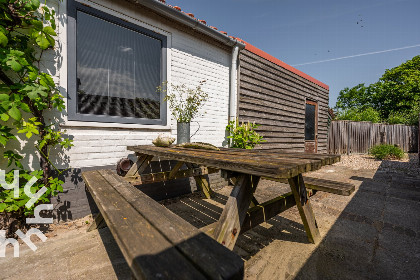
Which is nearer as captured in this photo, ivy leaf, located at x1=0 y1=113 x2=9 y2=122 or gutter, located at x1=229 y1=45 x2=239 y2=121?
ivy leaf, located at x1=0 y1=113 x2=9 y2=122

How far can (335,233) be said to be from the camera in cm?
239

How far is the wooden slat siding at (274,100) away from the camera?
5179mm

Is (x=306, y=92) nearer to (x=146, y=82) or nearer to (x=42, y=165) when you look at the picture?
(x=146, y=82)

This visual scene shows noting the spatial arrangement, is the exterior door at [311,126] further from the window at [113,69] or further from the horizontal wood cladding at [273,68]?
the window at [113,69]

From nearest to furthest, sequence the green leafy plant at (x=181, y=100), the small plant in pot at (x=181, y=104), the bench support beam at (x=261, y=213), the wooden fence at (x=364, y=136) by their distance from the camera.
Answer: the bench support beam at (x=261, y=213) → the small plant in pot at (x=181, y=104) → the green leafy plant at (x=181, y=100) → the wooden fence at (x=364, y=136)

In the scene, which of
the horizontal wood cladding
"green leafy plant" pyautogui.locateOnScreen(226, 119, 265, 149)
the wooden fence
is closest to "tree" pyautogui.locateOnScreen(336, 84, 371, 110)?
the wooden fence

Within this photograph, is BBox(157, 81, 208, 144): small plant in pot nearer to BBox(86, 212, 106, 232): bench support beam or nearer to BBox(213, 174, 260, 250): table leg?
BBox(86, 212, 106, 232): bench support beam

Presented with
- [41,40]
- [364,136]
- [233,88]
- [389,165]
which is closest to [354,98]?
[364,136]

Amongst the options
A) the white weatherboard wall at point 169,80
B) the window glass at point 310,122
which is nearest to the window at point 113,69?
the white weatherboard wall at point 169,80

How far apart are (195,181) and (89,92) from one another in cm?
243

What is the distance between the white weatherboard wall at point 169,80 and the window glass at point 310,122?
4.59m

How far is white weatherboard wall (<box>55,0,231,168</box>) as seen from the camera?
9.05 feet

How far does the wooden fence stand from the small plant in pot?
372 inches

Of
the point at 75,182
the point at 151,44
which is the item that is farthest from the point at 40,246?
the point at 151,44
